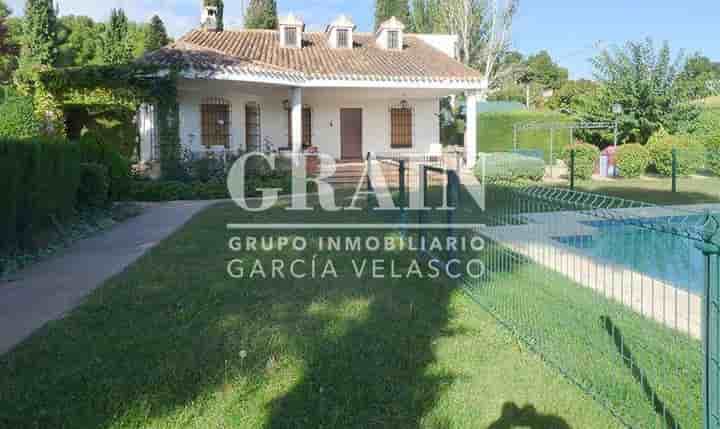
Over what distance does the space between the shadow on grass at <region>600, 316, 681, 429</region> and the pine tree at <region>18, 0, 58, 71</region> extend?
28233 millimetres

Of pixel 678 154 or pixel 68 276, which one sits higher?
pixel 678 154

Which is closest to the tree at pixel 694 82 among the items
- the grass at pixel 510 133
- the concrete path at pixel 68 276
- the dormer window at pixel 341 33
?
the grass at pixel 510 133

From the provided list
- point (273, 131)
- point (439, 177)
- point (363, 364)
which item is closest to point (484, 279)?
point (439, 177)

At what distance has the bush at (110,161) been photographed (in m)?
13.1

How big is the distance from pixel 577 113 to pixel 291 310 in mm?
25801

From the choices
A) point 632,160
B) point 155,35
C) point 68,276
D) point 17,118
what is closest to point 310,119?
point 17,118

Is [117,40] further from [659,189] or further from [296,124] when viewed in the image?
[659,189]

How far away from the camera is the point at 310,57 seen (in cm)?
2209

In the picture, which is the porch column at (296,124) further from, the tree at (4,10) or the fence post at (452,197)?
the tree at (4,10)

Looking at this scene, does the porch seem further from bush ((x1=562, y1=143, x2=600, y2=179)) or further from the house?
bush ((x1=562, y1=143, x2=600, y2=179))

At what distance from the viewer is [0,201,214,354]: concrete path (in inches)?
207

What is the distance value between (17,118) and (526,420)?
51.5 ft

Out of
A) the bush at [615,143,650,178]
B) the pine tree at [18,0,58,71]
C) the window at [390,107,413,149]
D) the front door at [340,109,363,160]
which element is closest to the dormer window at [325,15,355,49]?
the front door at [340,109,363,160]

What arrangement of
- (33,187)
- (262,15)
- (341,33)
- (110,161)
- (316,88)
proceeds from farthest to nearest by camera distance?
A: 1. (262,15)
2. (341,33)
3. (316,88)
4. (110,161)
5. (33,187)
